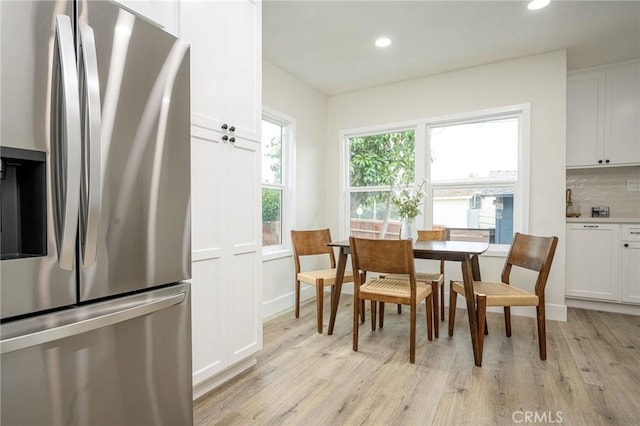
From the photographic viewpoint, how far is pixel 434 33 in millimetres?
2922

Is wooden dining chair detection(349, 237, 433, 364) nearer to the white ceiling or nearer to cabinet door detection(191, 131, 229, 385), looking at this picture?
cabinet door detection(191, 131, 229, 385)

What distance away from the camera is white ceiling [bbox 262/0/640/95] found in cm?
258

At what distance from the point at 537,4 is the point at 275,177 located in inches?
107

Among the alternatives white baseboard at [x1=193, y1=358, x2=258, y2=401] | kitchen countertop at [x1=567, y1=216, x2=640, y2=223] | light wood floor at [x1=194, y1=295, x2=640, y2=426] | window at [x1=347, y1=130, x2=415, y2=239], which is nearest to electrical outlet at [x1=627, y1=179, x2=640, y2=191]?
kitchen countertop at [x1=567, y1=216, x2=640, y2=223]

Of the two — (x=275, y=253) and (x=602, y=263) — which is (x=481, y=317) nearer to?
(x=275, y=253)

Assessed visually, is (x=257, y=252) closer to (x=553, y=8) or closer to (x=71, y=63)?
(x=71, y=63)

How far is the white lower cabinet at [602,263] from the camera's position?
3.27 metres

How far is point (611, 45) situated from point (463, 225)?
216cm

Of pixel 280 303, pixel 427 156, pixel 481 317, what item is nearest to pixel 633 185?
pixel 427 156

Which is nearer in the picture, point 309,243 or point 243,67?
point 243,67

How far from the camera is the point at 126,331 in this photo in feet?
3.29

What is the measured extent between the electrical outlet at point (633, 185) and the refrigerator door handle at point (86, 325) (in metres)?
4.69

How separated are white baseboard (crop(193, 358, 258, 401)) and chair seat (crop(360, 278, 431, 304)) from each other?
0.93 meters

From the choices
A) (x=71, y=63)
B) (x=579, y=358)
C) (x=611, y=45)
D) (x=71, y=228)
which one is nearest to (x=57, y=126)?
(x=71, y=63)
